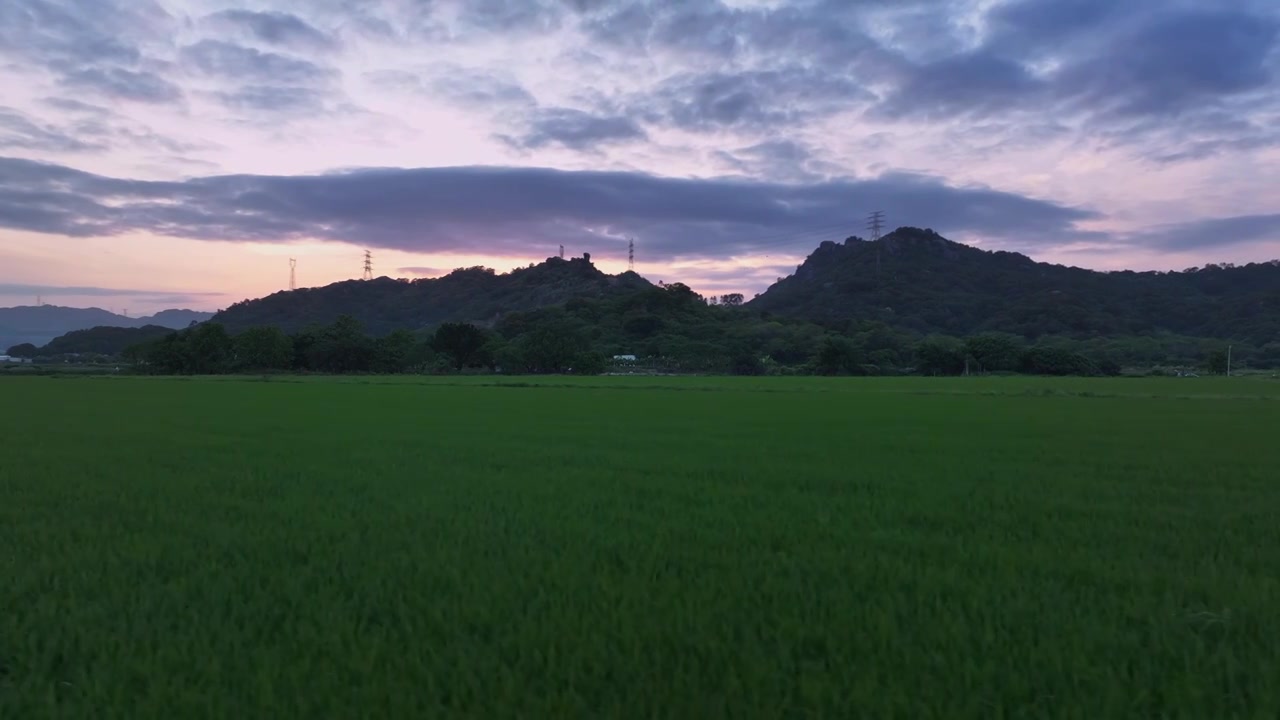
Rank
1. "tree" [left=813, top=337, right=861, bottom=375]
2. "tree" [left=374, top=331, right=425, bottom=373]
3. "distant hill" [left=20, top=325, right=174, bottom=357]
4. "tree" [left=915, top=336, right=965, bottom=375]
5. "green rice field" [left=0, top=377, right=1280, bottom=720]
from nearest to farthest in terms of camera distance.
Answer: "green rice field" [left=0, top=377, right=1280, bottom=720], "tree" [left=915, top=336, right=965, bottom=375], "tree" [left=813, top=337, right=861, bottom=375], "tree" [left=374, top=331, right=425, bottom=373], "distant hill" [left=20, top=325, right=174, bottom=357]

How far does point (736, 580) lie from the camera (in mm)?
4570

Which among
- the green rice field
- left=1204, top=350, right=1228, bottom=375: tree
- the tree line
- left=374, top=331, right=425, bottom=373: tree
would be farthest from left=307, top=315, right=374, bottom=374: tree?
left=1204, top=350, right=1228, bottom=375: tree

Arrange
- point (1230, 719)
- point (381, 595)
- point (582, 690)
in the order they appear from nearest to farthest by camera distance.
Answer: point (1230, 719)
point (582, 690)
point (381, 595)

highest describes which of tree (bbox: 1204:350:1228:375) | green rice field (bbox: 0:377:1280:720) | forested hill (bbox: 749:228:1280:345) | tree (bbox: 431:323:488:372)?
forested hill (bbox: 749:228:1280:345)

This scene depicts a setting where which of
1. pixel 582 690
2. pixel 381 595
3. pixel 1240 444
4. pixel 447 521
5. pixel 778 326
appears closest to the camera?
pixel 582 690

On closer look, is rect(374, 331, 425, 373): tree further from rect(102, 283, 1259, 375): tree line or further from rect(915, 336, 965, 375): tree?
rect(915, 336, 965, 375): tree

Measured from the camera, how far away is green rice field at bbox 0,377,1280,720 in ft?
10.1

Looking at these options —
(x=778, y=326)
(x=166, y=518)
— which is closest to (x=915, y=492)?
(x=166, y=518)

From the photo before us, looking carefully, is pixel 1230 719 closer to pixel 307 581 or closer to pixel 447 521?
pixel 307 581

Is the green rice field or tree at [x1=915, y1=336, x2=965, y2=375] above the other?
tree at [x1=915, y1=336, x2=965, y2=375]

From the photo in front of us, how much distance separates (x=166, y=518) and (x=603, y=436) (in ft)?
29.2

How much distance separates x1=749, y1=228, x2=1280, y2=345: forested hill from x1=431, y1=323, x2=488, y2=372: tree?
59835 millimetres

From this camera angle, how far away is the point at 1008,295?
411 feet

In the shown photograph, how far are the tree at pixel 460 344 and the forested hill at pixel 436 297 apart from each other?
4893cm
